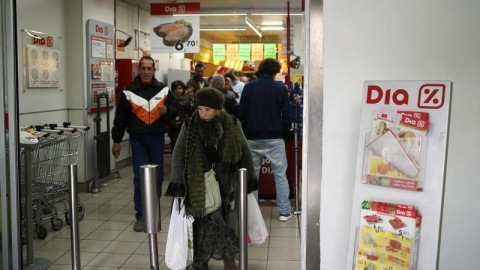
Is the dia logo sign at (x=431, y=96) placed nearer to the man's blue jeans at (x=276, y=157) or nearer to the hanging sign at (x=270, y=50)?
the man's blue jeans at (x=276, y=157)

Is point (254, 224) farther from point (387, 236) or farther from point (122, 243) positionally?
point (122, 243)

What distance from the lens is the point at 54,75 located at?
21.2 feet

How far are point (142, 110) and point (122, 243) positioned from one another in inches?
50.7

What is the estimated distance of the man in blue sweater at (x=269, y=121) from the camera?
5367 mm

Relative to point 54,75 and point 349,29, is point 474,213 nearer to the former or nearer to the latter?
point 349,29

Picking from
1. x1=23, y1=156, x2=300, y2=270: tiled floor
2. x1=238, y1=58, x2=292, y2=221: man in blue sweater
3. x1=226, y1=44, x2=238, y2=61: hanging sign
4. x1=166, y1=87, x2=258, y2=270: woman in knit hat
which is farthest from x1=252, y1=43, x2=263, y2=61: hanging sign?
x1=166, y1=87, x2=258, y2=270: woman in knit hat

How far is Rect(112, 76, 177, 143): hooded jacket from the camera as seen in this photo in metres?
5.06

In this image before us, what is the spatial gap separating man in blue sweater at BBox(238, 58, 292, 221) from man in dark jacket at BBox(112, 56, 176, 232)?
0.82 meters

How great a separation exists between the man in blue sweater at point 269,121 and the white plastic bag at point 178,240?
202cm

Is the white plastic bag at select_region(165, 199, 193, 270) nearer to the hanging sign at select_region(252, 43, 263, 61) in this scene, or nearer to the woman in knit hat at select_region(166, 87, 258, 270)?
the woman in knit hat at select_region(166, 87, 258, 270)

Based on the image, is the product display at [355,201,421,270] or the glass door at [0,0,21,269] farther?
the glass door at [0,0,21,269]

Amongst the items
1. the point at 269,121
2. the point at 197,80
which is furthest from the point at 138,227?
the point at 197,80

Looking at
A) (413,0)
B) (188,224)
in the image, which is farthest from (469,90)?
(188,224)

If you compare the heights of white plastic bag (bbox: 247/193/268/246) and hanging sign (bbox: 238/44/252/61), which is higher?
hanging sign (bbox: 238/44/252/61)
